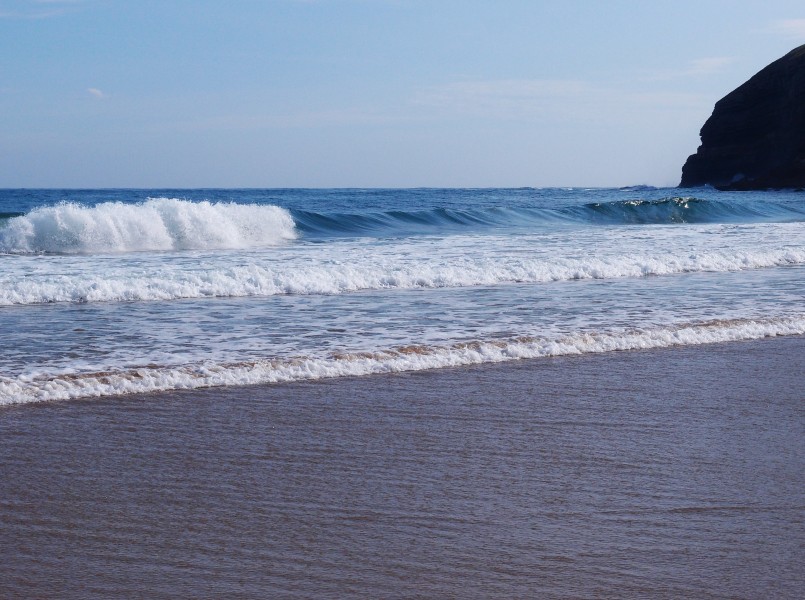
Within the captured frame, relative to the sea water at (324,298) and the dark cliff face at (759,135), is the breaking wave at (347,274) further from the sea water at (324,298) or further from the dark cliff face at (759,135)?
the dark cliff face at (759,135)

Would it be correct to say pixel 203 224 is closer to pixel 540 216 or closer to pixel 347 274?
pixel 347 274

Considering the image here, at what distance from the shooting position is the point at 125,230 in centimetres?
1842

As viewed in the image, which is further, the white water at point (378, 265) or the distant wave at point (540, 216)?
the distant wave at point (540, 216)

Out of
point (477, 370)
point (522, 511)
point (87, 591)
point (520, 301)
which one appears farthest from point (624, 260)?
point (87, 591)

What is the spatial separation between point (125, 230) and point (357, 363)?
43.4 feet

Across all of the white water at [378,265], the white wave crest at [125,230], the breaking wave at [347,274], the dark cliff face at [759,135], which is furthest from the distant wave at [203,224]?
the dark cliff face at [759,135]

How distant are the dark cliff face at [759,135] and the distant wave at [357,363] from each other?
60910mm

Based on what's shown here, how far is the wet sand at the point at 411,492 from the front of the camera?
296 cm

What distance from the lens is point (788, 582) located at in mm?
2912

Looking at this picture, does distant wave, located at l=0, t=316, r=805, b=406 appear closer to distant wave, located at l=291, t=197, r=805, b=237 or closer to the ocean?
the ocean

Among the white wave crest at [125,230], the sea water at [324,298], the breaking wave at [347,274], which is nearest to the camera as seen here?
the sea water at [324,298]

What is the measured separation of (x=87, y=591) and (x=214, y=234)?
16.9m

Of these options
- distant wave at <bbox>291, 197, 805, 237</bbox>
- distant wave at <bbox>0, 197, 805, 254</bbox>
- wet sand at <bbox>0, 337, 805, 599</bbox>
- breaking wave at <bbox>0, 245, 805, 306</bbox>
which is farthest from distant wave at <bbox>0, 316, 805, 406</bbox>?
distant wave at <bbox>291, 197, 805, 237</bbox>

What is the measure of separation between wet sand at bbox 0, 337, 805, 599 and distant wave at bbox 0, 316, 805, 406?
0.23m
